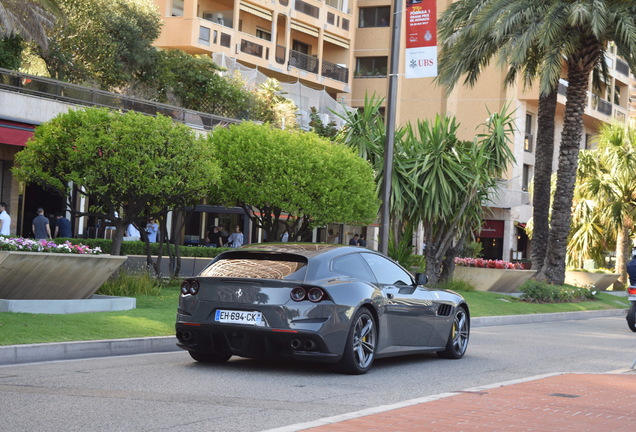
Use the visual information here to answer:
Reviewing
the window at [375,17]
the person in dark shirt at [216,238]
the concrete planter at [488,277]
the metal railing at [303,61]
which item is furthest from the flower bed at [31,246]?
the window at [375,17]

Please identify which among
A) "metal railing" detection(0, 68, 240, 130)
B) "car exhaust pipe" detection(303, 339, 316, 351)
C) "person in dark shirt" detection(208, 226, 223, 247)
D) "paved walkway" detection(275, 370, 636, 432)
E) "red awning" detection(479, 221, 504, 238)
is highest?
"metal railing" detection(0, 68, 240, 130)

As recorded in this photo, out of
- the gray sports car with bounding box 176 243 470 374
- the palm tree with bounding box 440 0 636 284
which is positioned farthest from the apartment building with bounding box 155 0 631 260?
the gray sports car with bounding box 176 243 470 374

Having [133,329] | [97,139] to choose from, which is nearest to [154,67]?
[97,139]

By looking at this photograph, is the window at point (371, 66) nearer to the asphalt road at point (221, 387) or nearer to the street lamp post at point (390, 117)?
the street lamp post at point (390, 117)

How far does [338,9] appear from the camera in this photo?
56875 millimetres

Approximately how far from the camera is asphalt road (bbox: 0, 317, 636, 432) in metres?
7.16

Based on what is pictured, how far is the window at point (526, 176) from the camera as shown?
57.9 m

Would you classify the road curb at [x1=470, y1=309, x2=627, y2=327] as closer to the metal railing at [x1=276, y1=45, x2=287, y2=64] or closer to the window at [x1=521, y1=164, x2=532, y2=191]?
the metal railing at [x1=276, y1=45, x2=287, y2=64]

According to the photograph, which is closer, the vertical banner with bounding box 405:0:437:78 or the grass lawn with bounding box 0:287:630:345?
the grass lawn with bounding box 0:287:630:345

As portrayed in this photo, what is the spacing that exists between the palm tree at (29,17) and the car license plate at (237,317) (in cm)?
2051

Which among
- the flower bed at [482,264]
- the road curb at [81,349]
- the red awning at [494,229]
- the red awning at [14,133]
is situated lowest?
the road curb at [81,349]

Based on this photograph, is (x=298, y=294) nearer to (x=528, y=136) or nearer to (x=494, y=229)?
(x=528, y=136)

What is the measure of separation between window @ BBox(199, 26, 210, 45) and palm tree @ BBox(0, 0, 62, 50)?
13394mm

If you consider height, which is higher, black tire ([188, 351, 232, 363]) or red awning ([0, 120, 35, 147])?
red awning ([0, 120, 35, 147])
